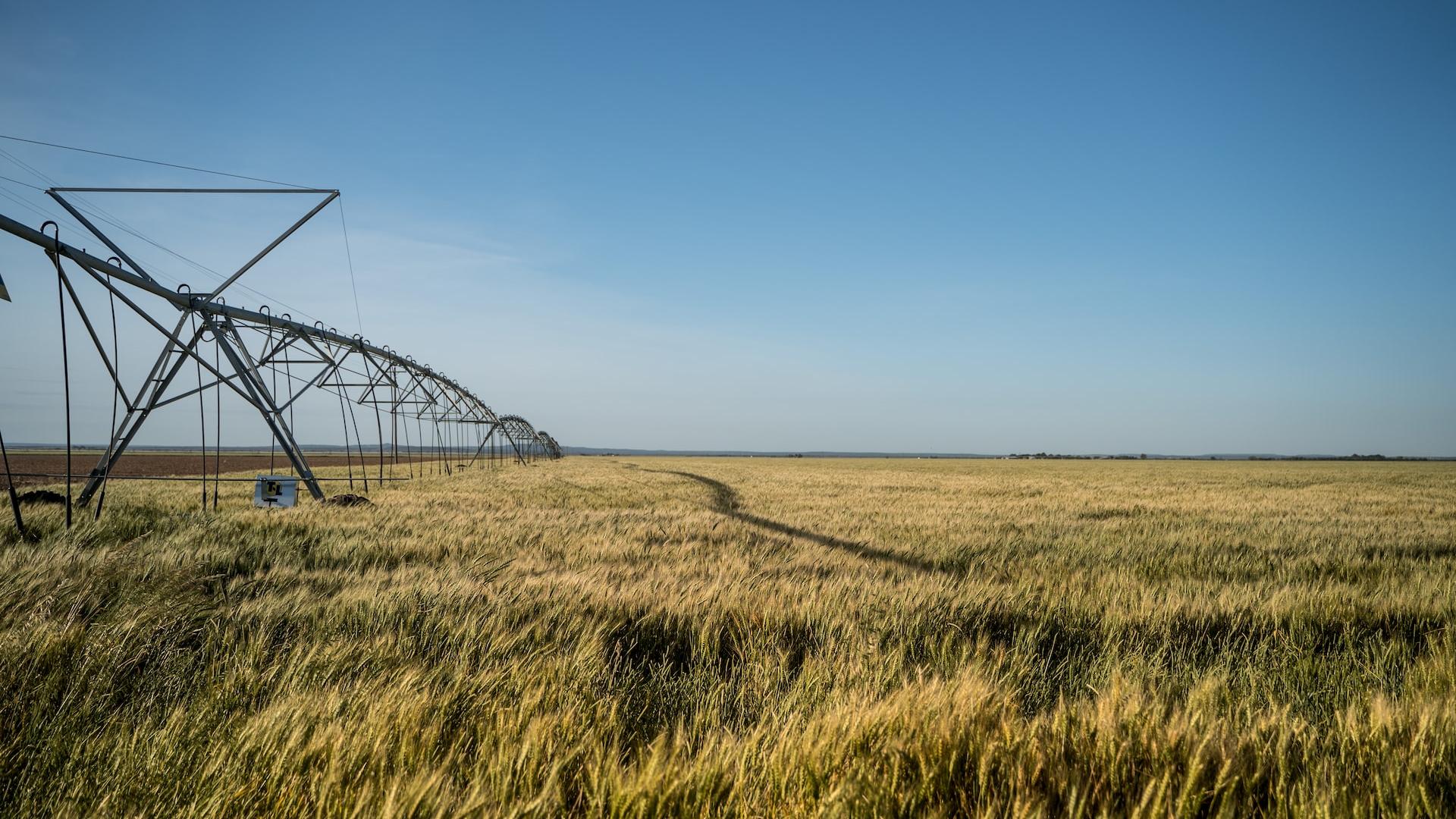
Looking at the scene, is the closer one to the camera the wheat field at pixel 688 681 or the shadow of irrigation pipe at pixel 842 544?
the wheat field at pixel 688 681

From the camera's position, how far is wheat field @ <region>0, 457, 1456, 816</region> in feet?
5.44

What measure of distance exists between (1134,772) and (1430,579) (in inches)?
290

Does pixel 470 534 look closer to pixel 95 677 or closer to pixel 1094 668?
pixel 95 677

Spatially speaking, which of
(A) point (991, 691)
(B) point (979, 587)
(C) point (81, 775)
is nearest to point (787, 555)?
Result: (B) point (979, 587)

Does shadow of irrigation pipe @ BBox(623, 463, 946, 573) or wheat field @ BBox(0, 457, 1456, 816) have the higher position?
wheat field @ BBox(0, 457, 1456, 816)

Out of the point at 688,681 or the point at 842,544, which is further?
the point at 842,544

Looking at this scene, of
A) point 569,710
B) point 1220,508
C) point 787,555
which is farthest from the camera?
point 1220,508

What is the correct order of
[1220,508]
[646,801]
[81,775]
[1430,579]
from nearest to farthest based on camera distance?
[646,801]
[81,775]
[1430,579]
[1220,508]

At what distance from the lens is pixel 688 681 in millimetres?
2973

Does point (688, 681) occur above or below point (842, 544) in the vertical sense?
above

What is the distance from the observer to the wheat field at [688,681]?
1659mm

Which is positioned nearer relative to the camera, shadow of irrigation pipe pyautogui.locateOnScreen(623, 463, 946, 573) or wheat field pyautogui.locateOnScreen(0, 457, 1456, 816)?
wheat field pyautogui.locateOnScreen(0, 457, 1456, 816)

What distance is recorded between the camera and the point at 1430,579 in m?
6.14

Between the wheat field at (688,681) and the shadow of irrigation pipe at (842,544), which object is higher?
the wheat field at (688,681)
